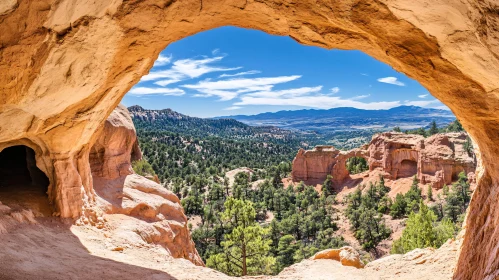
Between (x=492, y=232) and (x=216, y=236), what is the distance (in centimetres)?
3288

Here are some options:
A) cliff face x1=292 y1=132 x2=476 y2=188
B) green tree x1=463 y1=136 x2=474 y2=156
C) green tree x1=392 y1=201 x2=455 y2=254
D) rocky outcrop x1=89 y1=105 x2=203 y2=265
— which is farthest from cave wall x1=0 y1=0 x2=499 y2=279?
green tree x1=463 y1=136 x2=474 y2=156

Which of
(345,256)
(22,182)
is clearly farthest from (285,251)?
(22,182)

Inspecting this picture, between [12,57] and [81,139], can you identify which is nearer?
[12,57]

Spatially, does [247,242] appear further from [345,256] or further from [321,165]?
[321,165]

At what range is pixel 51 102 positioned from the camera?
8.34 m

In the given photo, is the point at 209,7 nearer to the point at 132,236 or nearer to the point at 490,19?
the point at 490,19

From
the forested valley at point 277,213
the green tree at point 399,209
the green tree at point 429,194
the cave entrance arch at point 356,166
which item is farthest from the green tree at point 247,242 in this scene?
the cave entrance arch at point 356,166

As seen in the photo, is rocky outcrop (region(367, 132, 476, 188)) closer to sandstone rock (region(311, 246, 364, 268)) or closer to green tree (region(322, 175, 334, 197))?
green tree (region(322, 175, 334, 197))

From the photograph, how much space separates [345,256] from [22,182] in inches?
527

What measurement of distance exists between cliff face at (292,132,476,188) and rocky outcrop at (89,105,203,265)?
44.3 m

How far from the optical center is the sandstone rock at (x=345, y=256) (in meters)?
12.4

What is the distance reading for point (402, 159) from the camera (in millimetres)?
55656

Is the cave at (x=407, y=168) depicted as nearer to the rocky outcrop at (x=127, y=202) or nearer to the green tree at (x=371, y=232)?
the green tree at (x=371, y=232)

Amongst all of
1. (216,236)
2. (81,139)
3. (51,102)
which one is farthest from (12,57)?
(216,236)
